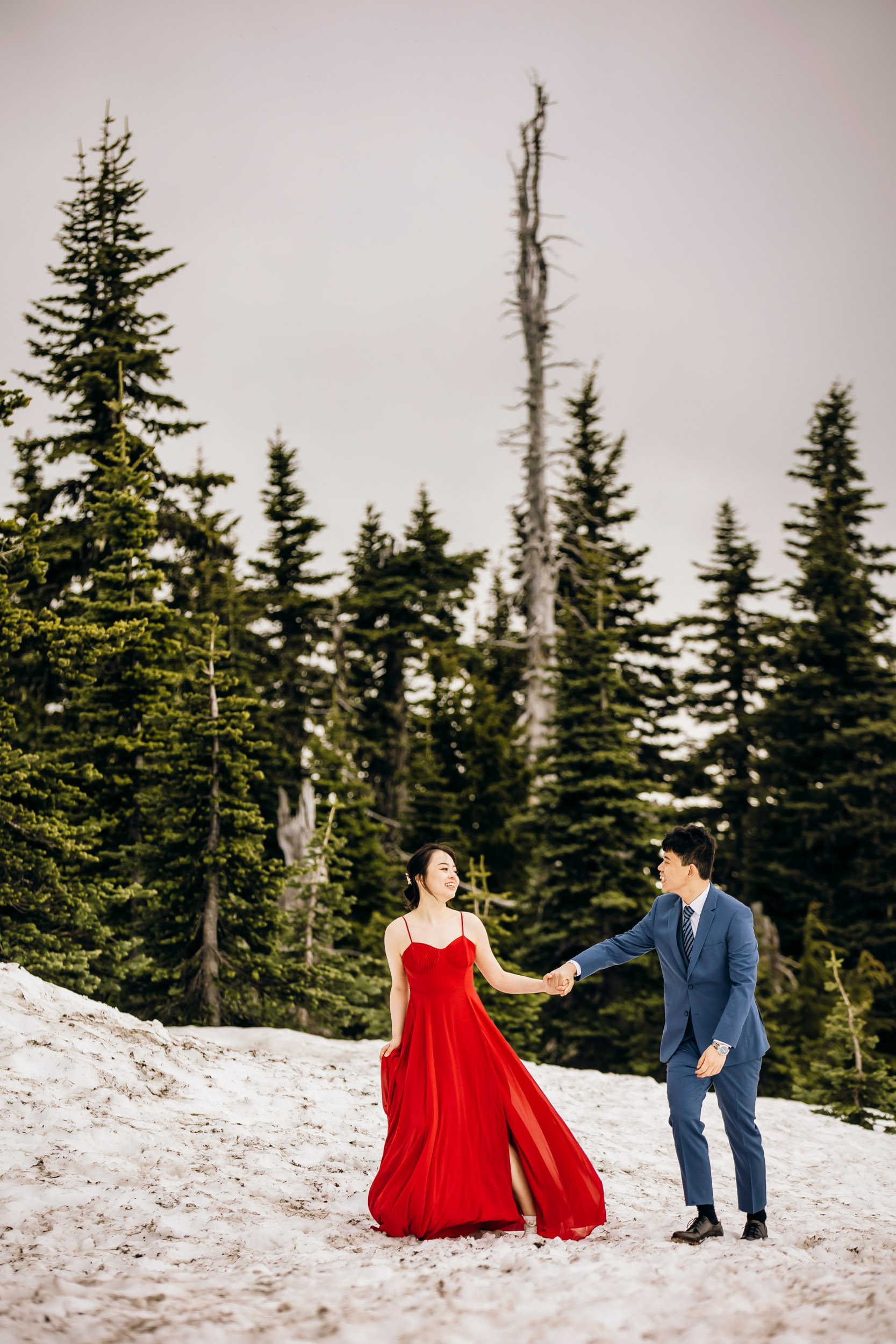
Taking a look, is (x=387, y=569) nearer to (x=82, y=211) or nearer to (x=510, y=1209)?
(x=82, y=211)

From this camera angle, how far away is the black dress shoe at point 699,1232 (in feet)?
15.4

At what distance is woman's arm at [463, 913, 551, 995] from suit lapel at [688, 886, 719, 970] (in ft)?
2.88

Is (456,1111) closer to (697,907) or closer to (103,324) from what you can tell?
(697,907)

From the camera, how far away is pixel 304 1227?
507 cm

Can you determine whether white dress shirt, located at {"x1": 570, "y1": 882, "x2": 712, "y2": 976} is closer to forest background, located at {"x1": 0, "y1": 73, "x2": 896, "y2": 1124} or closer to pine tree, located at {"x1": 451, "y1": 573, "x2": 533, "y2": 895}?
forest background, located at {"x1": 0, "y1": 73, "x2": 896, "y2": 1124}

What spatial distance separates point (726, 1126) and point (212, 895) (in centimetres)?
1054

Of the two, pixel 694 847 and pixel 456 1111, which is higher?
pixel 694 847

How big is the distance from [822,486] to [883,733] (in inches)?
326

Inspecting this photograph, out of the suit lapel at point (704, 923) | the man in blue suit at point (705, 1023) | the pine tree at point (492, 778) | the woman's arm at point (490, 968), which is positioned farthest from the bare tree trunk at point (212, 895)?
the suit lapel at point (704, 923)

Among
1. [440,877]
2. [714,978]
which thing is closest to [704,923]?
[714,978]

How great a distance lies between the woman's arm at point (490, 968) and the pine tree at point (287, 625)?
56.9 ft

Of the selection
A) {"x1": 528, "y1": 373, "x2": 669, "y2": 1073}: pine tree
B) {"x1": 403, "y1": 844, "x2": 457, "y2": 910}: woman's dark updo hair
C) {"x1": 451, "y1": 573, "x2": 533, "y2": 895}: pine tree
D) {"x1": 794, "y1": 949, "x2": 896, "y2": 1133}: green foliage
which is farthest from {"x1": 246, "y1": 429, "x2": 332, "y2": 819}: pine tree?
{"x1": 403, "y1": 844, "x2": 457, "y2": 910}: woman's dark updo hair

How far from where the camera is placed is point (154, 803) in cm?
1459

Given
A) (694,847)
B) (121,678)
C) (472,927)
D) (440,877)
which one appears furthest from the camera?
(121,678)
